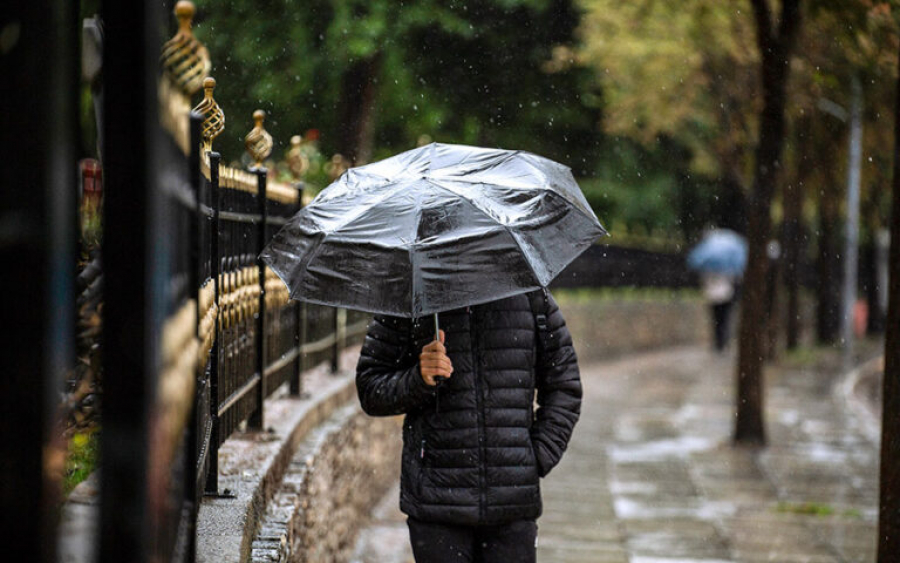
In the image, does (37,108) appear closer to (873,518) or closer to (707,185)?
(873,518)

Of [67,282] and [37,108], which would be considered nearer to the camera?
[37,108]

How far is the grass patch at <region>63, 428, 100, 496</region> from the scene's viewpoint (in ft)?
12.3

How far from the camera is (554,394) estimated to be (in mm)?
4293

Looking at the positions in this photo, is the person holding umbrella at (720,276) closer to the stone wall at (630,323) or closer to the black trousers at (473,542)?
the stone wall at (630,323)

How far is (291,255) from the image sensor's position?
4246mm

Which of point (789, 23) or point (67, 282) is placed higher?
point (789, 23)

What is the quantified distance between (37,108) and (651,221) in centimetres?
3616

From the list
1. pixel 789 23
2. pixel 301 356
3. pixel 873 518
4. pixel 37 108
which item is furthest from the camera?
pixel 789 23

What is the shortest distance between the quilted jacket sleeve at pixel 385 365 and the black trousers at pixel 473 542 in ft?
1.38

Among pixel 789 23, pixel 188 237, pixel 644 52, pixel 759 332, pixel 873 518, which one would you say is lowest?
pixel 873 518

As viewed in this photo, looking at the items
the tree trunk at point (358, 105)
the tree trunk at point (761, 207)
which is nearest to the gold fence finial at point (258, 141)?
the tree trunk at point (761, 207)

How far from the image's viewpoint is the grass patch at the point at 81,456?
3.76 meters

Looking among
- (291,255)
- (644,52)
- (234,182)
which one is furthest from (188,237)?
(644,52)

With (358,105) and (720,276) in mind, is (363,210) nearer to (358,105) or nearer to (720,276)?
(358,105)
